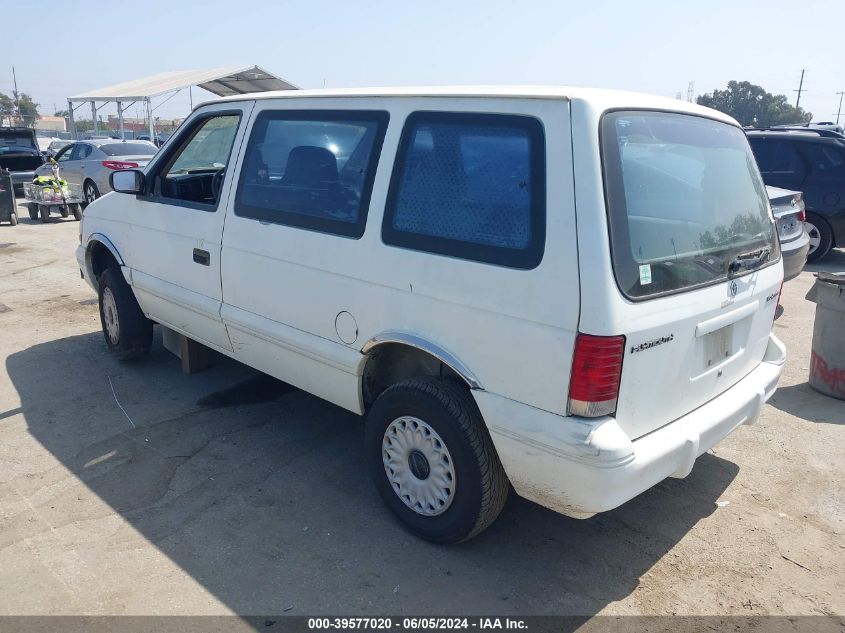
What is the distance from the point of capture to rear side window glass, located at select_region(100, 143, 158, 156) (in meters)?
15.3

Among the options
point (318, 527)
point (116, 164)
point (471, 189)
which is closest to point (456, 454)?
point (318, 527)

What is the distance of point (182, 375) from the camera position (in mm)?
5461

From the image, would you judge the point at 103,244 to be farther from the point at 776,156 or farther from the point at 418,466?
the point at 776,156

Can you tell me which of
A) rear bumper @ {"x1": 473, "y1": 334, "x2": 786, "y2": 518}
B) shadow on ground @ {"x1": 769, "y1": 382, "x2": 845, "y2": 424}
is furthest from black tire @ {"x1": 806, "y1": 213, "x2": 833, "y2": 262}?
rear bumper @ {"x1": 473, "y1": 334, "x2": 786, "y2": 518}

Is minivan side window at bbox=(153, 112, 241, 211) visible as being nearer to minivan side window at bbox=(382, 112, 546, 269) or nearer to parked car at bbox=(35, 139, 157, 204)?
A: minivan side window at bbox=(382, 112, 546, 269)

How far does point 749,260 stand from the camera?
3275mm

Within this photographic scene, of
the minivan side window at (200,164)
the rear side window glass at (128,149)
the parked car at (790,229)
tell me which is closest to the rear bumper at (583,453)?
the minivan side window at (200,164)

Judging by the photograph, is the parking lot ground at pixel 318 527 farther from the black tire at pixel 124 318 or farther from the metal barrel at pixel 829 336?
the black tire at pixel 124 318

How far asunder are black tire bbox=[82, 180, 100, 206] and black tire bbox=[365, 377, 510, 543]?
46.7 ft

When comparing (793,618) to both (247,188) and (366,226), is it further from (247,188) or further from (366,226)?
(247,188)

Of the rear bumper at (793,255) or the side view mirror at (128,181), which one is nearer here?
the side view mirror at (128,181)

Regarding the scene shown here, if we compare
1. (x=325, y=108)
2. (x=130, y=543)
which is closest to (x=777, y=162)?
(x=325, y=108)

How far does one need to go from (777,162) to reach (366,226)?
8.53 metres

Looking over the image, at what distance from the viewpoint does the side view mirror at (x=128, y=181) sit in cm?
479
